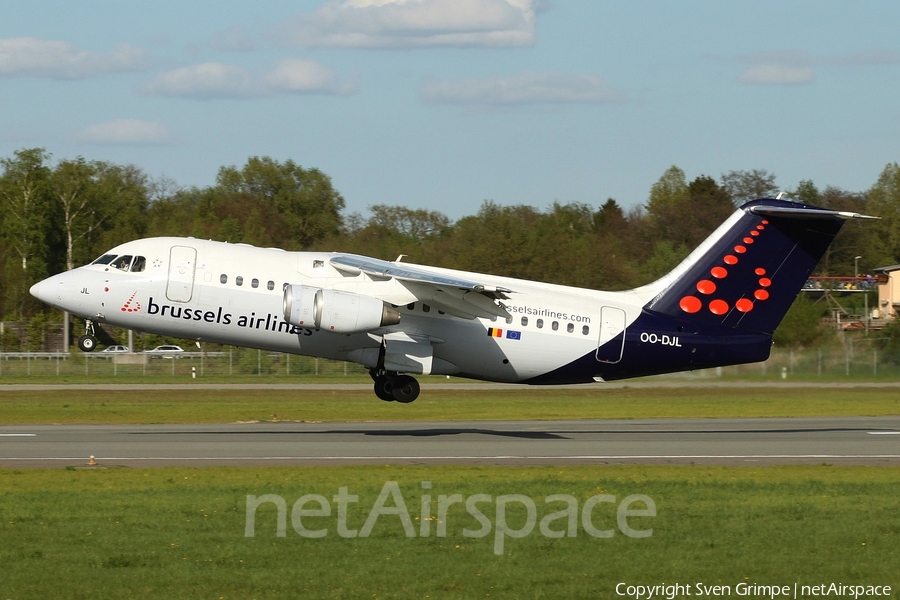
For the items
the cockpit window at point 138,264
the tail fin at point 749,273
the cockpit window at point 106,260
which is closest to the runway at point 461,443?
the tail fin at point 749,273

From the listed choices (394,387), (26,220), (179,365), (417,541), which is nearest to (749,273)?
(394,387)

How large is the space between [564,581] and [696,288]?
16.8m

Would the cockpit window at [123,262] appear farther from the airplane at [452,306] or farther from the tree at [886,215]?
the tree at [886,215]

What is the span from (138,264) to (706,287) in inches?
546

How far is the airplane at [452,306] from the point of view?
25453 mm

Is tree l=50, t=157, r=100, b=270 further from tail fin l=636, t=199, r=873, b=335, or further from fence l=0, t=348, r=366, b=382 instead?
tail fin l=636, t=199, r=873, b=335

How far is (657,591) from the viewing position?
11.6 meters

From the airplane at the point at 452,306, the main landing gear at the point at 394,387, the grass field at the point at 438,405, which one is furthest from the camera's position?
the grass field at the point at 438,405

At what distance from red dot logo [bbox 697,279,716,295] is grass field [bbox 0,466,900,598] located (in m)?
8.81

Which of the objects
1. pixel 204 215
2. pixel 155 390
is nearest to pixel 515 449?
pixel 155 390

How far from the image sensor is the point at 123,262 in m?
25.8

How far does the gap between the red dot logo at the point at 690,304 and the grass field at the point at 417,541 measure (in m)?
8.58

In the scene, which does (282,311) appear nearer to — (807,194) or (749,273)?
(749,273)

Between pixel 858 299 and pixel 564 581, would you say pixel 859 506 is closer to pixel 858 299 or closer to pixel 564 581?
pixel 564 581
